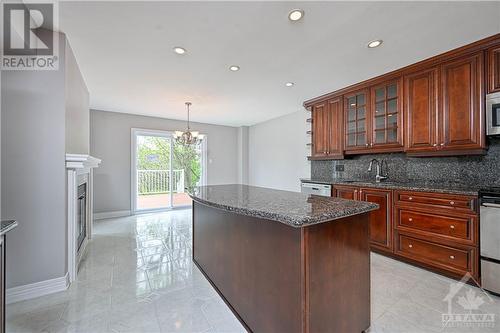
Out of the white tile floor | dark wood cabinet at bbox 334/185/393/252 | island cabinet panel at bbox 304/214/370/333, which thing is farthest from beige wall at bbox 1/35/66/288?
dark wood cabinet at bbox 334/185/393/252

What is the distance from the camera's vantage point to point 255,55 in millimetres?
2555

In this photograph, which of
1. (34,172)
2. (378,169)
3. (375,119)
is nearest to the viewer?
(34,172)

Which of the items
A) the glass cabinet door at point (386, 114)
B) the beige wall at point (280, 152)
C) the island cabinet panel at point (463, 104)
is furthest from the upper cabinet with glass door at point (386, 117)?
the beige wall at point (280, 152)

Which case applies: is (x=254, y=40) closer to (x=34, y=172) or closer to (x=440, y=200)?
(x=34, y=172)

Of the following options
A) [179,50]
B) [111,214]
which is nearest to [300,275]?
[179,50]

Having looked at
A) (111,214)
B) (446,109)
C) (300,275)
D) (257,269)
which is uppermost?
(446,109)

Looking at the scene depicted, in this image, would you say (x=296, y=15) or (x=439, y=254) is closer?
(x=296, y=15)

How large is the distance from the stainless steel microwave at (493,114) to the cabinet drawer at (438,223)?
0.91 metres

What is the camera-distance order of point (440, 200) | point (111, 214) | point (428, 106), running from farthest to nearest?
point (111, 214) < point (428, 106) < point (440, 200)

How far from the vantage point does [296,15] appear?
187 centimetres

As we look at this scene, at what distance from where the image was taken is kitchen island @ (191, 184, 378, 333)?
3.91 ft
